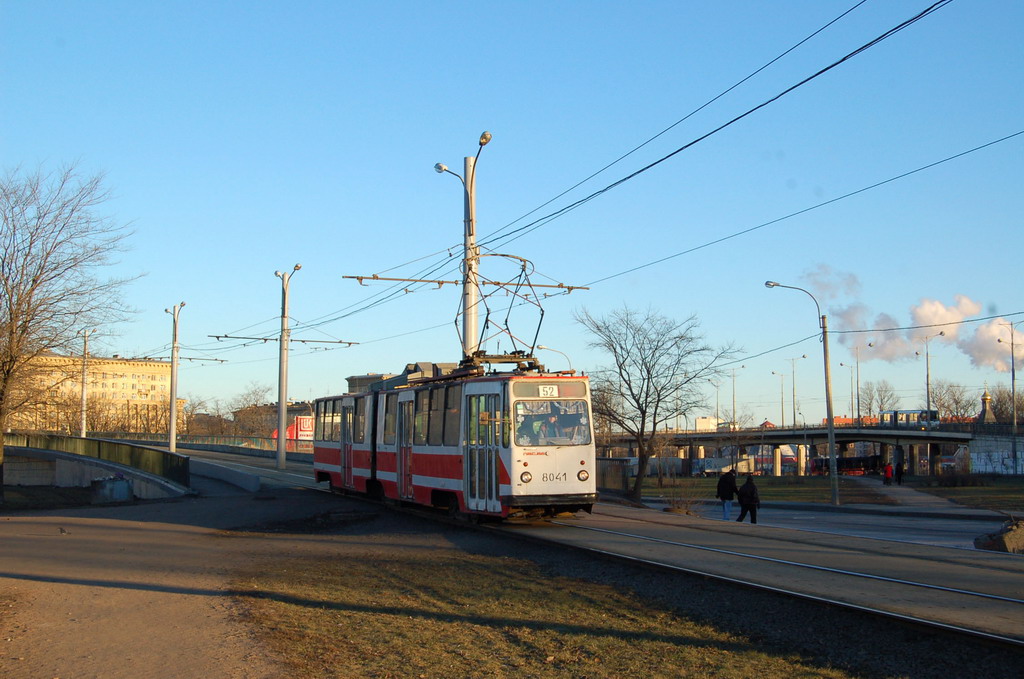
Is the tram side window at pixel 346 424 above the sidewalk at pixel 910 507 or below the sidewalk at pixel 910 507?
above

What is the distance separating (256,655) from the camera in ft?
28.3

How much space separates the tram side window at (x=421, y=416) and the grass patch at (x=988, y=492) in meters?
20.2

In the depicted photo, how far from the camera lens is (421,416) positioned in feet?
68.3

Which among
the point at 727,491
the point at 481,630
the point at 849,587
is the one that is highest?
the point at 849,587

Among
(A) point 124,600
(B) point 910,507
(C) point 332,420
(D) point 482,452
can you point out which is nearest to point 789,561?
(D) point 482,452

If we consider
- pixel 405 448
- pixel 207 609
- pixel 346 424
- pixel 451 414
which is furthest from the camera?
pixel 346 424

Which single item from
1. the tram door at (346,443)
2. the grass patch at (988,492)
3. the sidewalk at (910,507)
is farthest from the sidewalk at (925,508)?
the tram door at (346,443)

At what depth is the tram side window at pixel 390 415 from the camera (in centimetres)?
2270

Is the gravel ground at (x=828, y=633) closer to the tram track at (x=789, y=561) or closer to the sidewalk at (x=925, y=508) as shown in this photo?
the tram track at (x=789, y=561)

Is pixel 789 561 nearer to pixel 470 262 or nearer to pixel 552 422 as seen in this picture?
pixel 552 422

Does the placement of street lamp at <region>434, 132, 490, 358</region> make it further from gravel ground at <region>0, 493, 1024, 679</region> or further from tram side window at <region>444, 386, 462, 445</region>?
gravel ground at <region>0, 493, 1024, 679</region>

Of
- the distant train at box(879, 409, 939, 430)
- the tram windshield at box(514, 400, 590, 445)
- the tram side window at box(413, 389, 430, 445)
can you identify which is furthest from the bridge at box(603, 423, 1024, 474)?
the tram windshield at box(514, 400, 590, 445)

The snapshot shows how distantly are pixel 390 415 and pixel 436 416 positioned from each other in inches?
135

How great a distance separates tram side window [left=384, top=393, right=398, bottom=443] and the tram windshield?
19.0 ft
